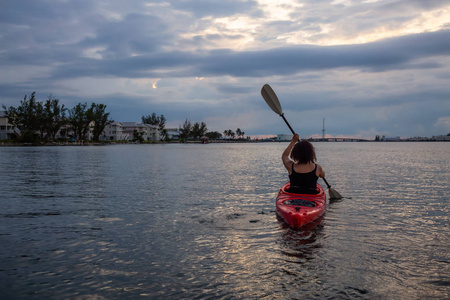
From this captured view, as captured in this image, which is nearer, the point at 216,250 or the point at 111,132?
the point at 216,250

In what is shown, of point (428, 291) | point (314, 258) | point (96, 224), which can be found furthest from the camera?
point (96, 224)

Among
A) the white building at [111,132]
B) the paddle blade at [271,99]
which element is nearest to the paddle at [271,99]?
the paddle blade at [271,99]

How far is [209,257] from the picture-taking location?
7516 millimetres

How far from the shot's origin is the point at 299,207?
9.94 m

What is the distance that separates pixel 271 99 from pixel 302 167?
5.91 m

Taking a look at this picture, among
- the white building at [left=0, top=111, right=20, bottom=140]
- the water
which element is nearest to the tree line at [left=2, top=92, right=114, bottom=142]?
the white building at [left=0, top=111, right=20, bottom=140]

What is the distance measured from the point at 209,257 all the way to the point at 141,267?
54.7 inches

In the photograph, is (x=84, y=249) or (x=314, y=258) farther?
(x=84, y=249)

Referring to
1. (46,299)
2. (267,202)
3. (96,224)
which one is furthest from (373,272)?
(267,202)

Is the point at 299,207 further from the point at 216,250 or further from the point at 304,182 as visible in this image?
the point at 216,250

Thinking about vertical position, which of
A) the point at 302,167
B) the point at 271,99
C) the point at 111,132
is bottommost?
the point at 302,167

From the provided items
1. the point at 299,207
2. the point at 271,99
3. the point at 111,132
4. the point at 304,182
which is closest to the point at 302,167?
the point at 304,182

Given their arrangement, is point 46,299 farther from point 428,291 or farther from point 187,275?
point 428,291

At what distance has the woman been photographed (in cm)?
1002
